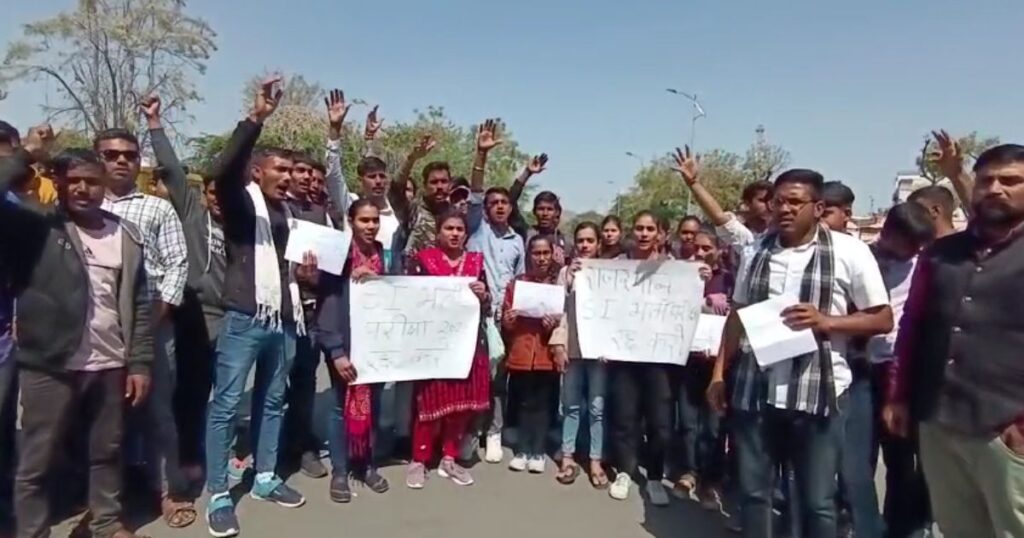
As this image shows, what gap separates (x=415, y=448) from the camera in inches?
204

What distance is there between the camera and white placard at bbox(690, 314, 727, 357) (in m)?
4.87

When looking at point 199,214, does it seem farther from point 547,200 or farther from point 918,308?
point 918,308

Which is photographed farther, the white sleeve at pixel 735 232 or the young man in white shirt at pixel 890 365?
the white sleeve at pixel 735 232

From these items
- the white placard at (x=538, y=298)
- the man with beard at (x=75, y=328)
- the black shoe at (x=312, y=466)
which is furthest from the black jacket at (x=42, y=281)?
the white placard at (x=538, y=298)

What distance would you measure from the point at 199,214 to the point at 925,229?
13.6ft

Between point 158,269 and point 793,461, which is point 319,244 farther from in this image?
point 793,461

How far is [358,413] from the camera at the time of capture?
4816mm

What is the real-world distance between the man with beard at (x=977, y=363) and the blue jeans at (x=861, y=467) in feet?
2.46

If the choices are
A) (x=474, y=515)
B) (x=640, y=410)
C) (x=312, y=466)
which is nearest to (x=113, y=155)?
(x=312, y=466)

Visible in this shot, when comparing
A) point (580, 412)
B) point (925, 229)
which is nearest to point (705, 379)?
point (580, 412)

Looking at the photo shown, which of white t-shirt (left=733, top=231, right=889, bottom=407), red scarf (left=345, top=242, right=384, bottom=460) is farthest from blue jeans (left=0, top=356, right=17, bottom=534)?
white t-shirt (left=733, top=231, right=889, bottom=407)

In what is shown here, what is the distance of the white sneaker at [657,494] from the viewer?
4828mm

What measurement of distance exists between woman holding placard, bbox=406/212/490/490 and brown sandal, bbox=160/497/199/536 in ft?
4.42

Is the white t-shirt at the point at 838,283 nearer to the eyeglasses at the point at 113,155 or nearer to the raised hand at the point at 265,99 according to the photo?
the raised hand at the point at 265,99
